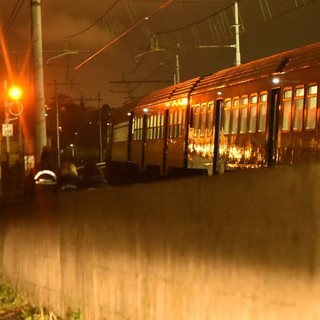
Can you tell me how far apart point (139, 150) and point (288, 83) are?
43.1 ft

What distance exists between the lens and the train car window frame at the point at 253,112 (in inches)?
613

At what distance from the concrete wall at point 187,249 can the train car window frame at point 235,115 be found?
26.9 feet

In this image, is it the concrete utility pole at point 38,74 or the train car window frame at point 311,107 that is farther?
the concrete utility pole at point 38,74

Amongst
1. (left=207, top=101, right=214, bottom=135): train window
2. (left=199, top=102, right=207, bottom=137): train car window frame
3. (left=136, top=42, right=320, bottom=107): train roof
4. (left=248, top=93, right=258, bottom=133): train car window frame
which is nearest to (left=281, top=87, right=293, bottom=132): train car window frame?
(left=136, top=42, right=320, bottom=107): train roof

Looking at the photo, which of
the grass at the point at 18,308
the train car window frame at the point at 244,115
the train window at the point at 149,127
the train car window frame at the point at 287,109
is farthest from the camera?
the train window at the point at 149,127

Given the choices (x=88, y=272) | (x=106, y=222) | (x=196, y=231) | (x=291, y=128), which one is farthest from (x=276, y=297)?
(x=291, y=128)

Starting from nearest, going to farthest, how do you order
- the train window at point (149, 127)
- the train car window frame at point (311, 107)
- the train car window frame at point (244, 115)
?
the train car window frame at point (311, 107) < the train car window frame at point (244, 115) < the train window at point (149, 127)

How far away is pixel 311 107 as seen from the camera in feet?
43.0

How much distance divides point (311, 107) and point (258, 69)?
308 centimetres

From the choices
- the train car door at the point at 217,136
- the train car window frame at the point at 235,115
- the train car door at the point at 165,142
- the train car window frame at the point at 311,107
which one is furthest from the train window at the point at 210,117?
the train car window frame at the point at 311,107

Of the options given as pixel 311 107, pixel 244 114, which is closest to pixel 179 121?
pixel 244 114

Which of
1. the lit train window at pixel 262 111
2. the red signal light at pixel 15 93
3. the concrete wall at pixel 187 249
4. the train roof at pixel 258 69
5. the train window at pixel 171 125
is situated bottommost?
the concrete wall at pixel 187 249

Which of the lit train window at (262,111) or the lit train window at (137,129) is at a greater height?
the lit train window at (262,111)

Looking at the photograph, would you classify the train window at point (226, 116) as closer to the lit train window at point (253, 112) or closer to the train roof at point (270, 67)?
the train roof at point (270, 67)
